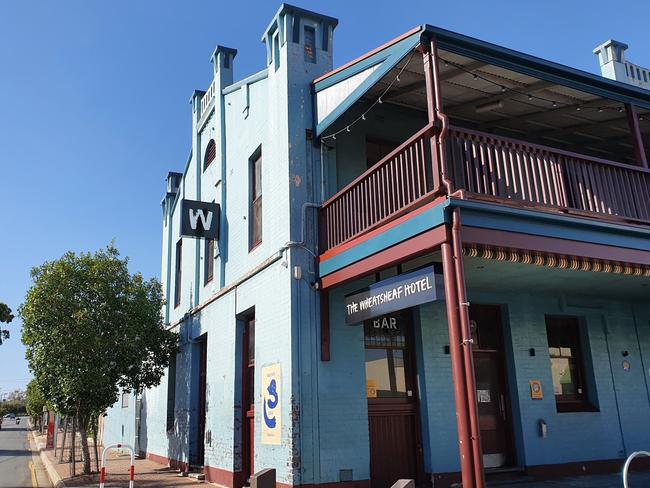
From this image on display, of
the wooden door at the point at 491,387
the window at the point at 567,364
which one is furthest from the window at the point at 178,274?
the window at the point at 567,364

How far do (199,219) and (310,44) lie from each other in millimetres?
5108

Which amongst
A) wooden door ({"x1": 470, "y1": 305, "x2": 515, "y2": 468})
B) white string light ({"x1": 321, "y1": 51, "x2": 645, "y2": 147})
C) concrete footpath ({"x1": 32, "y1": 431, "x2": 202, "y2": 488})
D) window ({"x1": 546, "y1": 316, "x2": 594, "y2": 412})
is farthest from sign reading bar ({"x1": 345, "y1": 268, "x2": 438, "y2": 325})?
concrete footpath ({"x1": 32, "y1": 431, "x2": 202, "y2": 488})

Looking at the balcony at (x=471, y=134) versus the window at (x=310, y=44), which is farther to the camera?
the window at (x=310, y=44)

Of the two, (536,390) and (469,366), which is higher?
(469,366)

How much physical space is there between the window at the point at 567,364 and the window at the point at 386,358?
11.3 ft

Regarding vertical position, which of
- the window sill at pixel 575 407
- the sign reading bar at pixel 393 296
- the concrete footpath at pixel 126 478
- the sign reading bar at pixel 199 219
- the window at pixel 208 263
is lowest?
the concrete footpath at pixel 126 478

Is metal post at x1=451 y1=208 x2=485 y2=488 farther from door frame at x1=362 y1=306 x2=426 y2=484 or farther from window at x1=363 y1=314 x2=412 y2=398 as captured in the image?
window at x1=363 y1=314 x2=412 y2=398

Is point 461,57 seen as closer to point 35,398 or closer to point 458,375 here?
point 458,375

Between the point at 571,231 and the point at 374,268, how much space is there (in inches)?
104

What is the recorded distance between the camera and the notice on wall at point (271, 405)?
376 inches

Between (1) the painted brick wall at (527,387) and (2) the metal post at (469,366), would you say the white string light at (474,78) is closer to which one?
(1) the painted brick wall at (527,387)

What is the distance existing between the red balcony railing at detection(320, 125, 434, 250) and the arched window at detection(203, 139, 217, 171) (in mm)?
7056

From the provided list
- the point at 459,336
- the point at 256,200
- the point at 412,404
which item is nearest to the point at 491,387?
the point at 412,404

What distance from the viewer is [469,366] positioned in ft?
20.0
